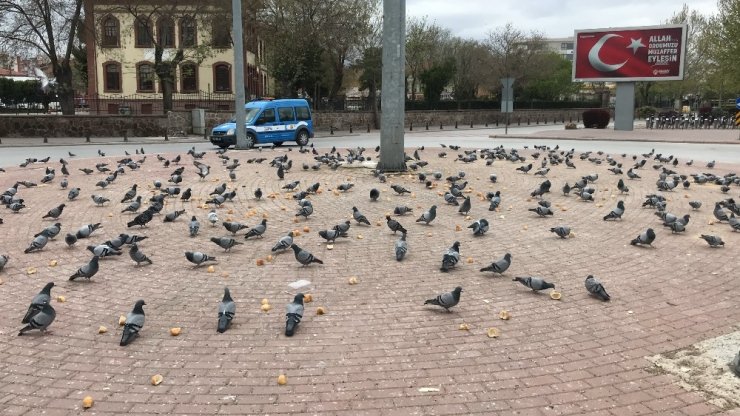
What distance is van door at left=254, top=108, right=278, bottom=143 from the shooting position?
2553 centimetres

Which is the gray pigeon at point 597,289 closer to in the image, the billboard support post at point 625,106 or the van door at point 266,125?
the van door at point 266,125

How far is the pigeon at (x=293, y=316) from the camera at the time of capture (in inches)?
188

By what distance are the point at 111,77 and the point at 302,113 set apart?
29865 mm

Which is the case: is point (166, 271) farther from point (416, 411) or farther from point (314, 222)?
point (416, 411)

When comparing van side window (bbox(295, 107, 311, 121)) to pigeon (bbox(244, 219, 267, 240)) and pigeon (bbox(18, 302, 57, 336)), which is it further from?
pigeon (bbox(18, 302, 57, 336))

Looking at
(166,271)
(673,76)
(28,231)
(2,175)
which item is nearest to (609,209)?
(166,271)

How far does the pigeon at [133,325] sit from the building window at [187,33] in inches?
1456

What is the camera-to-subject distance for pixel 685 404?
376cm

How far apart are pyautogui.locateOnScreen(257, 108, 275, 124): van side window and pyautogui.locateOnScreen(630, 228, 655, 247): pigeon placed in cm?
2027

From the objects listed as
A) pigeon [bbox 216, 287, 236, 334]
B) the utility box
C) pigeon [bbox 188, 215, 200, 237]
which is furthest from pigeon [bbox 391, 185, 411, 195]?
the utility box

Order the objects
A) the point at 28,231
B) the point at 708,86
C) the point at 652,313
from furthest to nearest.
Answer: the point at 708,86 < the point at 28,231 < the point at 652,313

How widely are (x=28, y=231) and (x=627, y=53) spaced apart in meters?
40.1

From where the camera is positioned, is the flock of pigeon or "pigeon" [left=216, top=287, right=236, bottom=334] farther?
the flock of pigeon

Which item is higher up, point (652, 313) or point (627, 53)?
point (627, 53)
